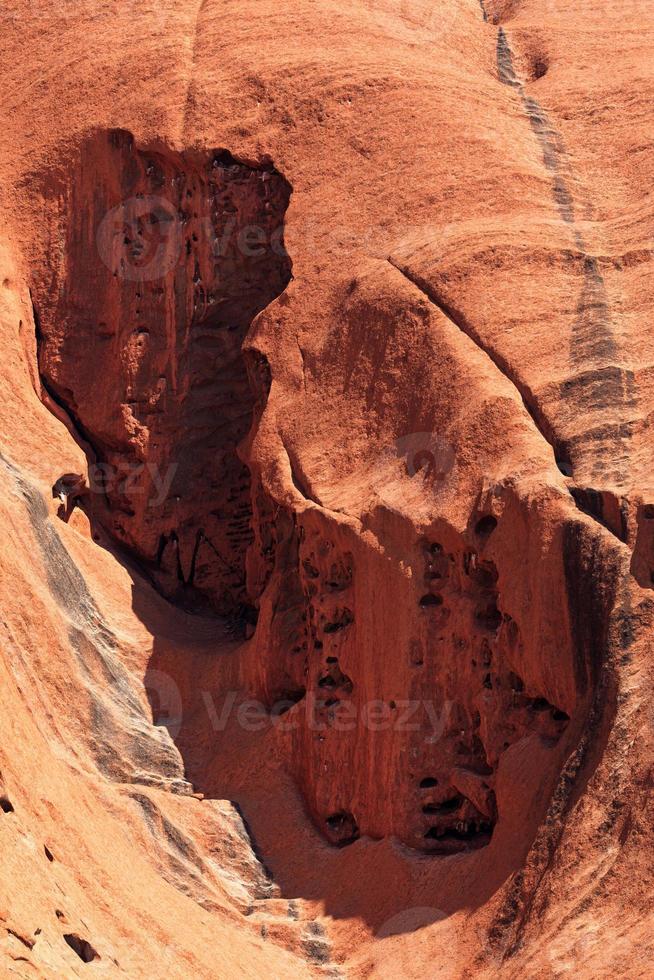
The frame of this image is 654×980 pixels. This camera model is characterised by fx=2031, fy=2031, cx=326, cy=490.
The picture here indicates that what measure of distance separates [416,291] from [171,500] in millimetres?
3768

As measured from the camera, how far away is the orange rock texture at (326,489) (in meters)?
15.7

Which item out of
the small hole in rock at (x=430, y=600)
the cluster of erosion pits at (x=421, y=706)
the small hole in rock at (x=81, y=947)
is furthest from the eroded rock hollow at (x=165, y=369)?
the small hole in rock at (x=81, y=947)

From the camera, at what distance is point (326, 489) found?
1845 centimetres

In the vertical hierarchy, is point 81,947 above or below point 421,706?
below

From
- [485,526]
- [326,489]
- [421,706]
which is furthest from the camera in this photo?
[326,489]

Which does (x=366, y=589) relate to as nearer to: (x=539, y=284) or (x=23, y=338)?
(x=539, y=284)

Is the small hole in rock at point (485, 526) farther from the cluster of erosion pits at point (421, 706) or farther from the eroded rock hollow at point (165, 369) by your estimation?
the eroded rock hollow at point (165, 369)

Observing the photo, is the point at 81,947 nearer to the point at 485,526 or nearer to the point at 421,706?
the point at 421,706

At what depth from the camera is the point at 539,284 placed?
59.9ft

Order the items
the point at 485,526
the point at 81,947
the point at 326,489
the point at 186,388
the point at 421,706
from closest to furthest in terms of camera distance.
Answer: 1. the point at 81,947
2. the point at 485,526
3. the point at 421,706
4. the point at 326,489
5. the point at 186,388

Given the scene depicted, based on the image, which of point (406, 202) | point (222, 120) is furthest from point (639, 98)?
point (222, 120)

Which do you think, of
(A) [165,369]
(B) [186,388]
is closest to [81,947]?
(B) [186,388]

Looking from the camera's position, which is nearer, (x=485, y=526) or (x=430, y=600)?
(x=485, y=526)

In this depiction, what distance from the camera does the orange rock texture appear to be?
15734 millimetres
